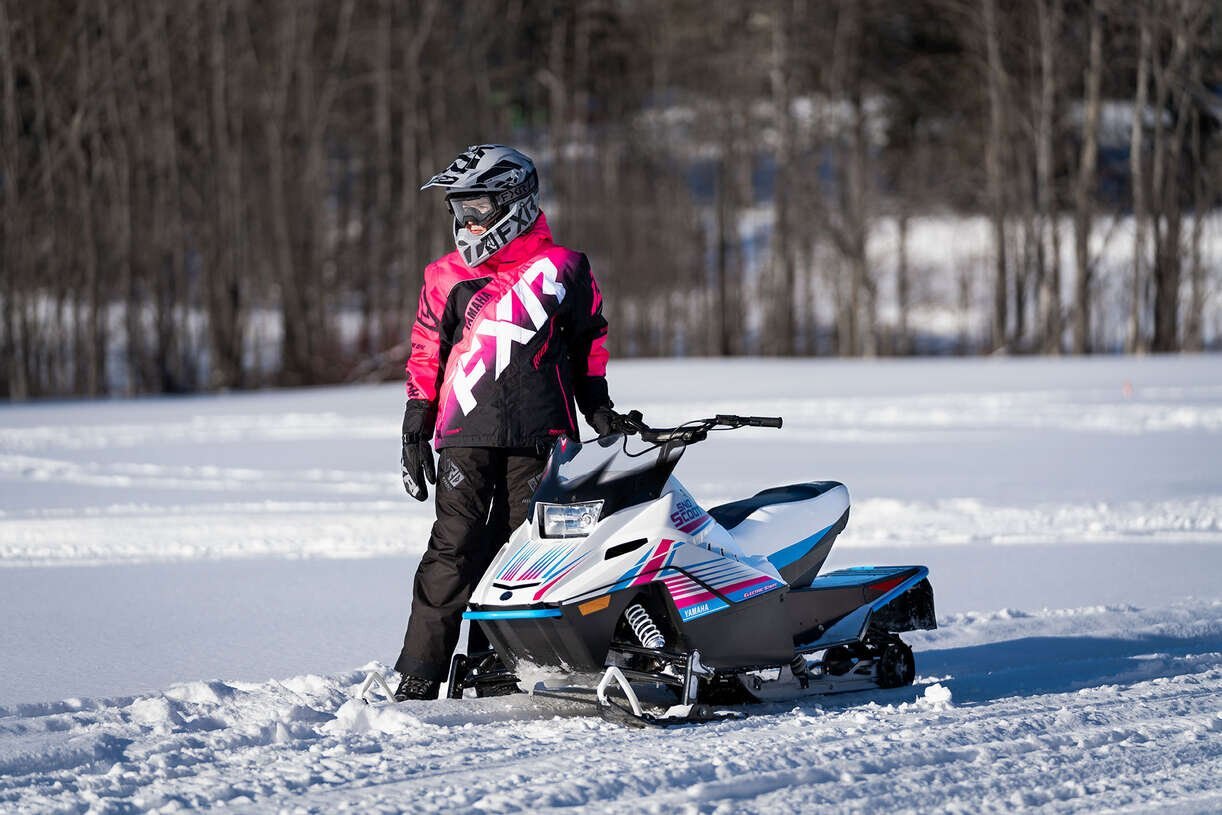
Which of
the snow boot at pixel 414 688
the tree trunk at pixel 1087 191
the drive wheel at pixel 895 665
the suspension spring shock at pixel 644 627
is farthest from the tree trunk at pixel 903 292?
the suspension spring shock at pixel 644 627

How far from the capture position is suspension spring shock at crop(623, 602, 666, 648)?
4.30 m

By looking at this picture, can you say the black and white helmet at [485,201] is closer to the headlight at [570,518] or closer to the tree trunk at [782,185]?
the headlight at [570,518]

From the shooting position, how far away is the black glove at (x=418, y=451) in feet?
15.4

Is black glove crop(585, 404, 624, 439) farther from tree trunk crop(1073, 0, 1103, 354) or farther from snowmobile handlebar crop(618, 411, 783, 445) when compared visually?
tree trunk crop(1073, 0, 1103, 354)

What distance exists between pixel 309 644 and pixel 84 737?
1.59 metres

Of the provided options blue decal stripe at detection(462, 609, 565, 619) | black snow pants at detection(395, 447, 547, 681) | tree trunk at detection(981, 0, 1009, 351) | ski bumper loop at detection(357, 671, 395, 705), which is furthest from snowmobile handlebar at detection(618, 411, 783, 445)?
tree trunk at detection(981, 0, 1009, 351)

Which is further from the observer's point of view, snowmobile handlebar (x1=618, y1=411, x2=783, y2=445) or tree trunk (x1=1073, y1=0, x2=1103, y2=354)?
tree trunk (x1=1073, y1=0, x2=1103, y2=354)

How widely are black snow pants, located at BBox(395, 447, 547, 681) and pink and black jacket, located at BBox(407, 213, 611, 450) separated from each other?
0.08 metres

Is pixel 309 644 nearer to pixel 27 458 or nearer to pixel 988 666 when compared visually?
pixel 988 666

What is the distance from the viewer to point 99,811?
336 cm

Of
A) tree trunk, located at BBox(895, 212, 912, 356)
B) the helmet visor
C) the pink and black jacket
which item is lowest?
tree trunk, located at BBox(895, 212, 912, 356)

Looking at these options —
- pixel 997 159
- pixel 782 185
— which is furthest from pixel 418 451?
pixel 782 185

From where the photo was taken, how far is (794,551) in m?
4.79

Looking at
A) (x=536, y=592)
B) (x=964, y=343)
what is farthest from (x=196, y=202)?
(x=536, y=592)
